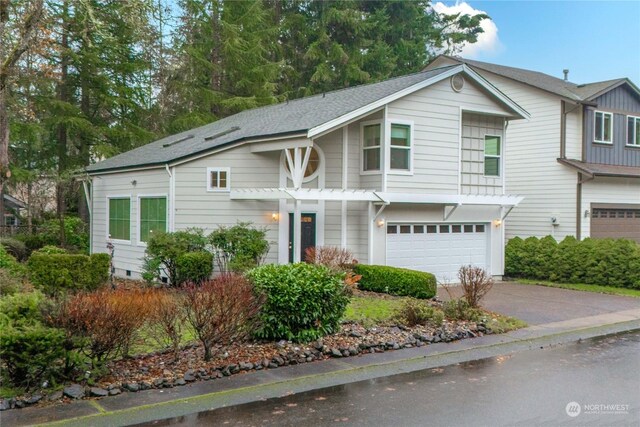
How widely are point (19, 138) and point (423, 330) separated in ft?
70.7

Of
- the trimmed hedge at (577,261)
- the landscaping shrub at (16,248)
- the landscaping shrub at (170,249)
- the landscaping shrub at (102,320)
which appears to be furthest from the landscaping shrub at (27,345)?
the trimmed hedge at (577,261)

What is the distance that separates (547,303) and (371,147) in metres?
6.12

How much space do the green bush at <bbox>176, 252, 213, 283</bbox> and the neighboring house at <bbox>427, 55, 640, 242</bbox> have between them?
501 inches

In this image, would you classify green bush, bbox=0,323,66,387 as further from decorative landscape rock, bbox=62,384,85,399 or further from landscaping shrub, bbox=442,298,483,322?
landscaping shrub, bbox=442,298,483,322

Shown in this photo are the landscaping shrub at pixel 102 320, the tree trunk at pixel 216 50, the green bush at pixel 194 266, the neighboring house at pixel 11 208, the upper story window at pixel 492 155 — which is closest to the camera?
the landscaping shrub at pixel 102 320

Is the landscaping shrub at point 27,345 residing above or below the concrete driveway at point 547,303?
above

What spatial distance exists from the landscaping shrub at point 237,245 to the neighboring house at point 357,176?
76cm

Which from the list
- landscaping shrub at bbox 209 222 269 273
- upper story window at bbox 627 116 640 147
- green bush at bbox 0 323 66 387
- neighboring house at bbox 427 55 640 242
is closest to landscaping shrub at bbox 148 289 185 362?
green bush at bbox 0 323 66 387

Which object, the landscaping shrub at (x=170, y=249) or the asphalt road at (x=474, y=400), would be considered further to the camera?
the landscaping shrub at (x=170, y=249)

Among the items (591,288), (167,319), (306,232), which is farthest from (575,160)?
(167,319)

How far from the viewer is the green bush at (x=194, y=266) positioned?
1412cm

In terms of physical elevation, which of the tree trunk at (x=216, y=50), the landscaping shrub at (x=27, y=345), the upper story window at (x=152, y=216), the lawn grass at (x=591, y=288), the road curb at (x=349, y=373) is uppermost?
the tree trunk at (x=216, y=50)

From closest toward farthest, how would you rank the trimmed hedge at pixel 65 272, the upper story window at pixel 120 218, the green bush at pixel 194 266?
the trimmed hedge at pixel 65 272
the green bush at pixel 194 266
the upper story window at pixel 120 218

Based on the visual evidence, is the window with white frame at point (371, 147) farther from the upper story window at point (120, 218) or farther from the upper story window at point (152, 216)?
the upper story window at point (120, 218)
